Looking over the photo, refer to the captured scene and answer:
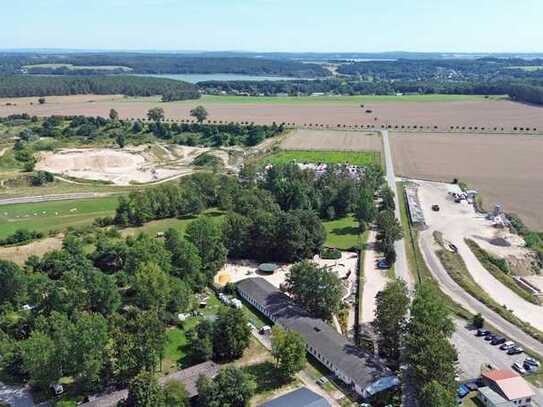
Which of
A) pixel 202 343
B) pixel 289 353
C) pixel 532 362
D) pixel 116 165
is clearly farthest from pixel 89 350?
pixel 116 165

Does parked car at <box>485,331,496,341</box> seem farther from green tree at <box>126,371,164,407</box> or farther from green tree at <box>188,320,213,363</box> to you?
green tree at <box>126,371,164,407</box>

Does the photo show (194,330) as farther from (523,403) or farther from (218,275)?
(523,403)

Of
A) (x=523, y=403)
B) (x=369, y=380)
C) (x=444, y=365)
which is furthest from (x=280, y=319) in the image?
(x=523, y=403)

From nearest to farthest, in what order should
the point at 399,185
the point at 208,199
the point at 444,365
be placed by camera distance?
the point at 444,365 < the point at 208,199 < the point at 399,185

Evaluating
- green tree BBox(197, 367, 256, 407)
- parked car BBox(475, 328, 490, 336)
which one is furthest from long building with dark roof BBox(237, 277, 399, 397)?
parked car BBox(475, 328, 490, 336)

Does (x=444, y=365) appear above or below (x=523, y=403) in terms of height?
above

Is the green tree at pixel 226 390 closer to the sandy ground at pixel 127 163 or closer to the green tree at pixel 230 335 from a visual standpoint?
the green tree at pixel 230 335

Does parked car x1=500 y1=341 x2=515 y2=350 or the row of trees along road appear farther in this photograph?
parked car x1=500 y1=341 x2=515 y2=350
